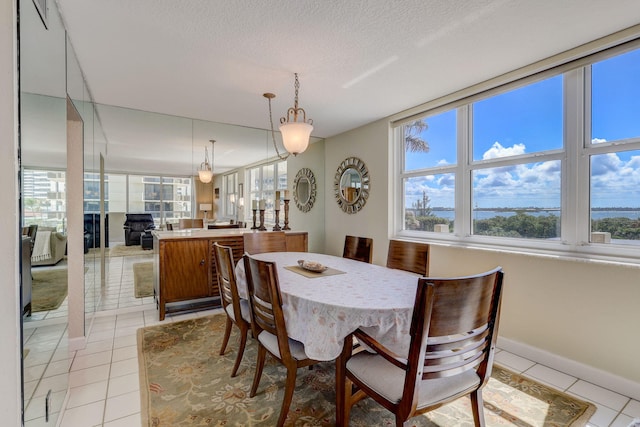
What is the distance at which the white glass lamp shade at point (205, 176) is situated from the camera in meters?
4.02

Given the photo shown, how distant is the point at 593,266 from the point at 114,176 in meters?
4.87

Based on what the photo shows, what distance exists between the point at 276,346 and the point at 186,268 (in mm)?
2023

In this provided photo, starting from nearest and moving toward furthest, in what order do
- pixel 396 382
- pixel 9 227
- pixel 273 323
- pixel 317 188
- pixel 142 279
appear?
pixel 9 227
pixel 396 382
pixel 273 323
pixel 142 279
pixel 317 188

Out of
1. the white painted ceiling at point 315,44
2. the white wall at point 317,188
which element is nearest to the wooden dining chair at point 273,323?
the white painted ceiling at point 315,44

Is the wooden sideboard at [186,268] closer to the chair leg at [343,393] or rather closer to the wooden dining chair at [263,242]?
the wooden dining chair at [263,242]

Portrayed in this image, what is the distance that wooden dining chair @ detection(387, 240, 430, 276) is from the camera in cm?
236

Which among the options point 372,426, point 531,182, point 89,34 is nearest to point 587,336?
point 531,182

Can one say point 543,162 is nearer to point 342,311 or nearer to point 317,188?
point 342,311

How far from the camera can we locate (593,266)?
6.95 ft

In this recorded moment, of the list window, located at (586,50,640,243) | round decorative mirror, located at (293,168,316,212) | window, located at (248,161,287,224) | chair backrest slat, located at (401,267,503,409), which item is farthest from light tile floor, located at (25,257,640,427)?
round decorative mirror, located at (293,168,316,212)

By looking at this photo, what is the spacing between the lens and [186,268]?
3275mm

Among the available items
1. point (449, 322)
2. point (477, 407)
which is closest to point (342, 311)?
point (449, 322)

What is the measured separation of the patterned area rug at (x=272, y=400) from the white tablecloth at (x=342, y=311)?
0.54m

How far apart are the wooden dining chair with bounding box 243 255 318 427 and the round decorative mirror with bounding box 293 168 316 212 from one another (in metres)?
3.34
